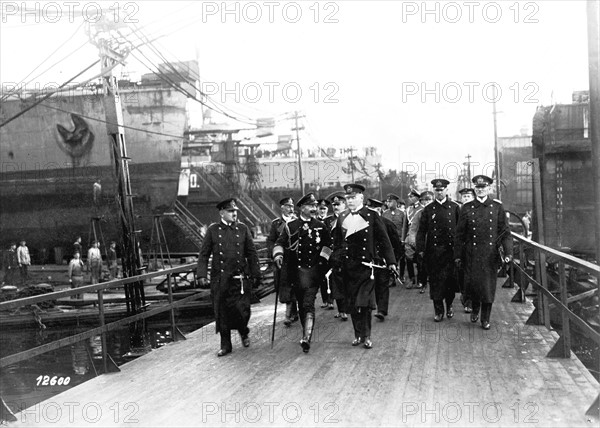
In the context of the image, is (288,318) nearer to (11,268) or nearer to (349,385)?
(349,385)

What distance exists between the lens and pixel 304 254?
733cm

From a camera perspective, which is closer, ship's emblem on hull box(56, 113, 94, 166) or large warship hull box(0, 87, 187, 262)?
large warship hull box(0, 87, 187, 262)

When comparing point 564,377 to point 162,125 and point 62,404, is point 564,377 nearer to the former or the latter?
point 62,404

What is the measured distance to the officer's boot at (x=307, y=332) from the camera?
6.80 m

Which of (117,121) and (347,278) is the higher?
(117,121)

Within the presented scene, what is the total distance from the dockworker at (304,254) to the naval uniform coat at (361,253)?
315mm

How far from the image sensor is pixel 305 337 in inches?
271

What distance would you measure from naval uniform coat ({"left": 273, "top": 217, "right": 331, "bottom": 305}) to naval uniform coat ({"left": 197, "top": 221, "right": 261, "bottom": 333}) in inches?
14.5

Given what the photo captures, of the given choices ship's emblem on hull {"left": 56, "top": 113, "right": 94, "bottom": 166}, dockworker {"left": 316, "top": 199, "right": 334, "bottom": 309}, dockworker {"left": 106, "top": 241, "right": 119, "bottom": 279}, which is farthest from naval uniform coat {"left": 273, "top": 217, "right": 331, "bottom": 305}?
ship's emblem on hull {"left": 56, "top": 113, "right": 94, "bottom": 166}

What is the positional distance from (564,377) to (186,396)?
331 centimetres

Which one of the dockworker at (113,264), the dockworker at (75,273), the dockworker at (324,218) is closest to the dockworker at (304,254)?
the dockworker at (324,218)

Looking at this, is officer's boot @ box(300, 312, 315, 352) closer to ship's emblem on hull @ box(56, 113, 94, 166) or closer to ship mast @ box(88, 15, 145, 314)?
ship mast @ box(88, 15, 145, 314)

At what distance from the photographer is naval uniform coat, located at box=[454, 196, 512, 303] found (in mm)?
7605

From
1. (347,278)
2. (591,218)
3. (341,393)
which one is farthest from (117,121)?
(591,218)
